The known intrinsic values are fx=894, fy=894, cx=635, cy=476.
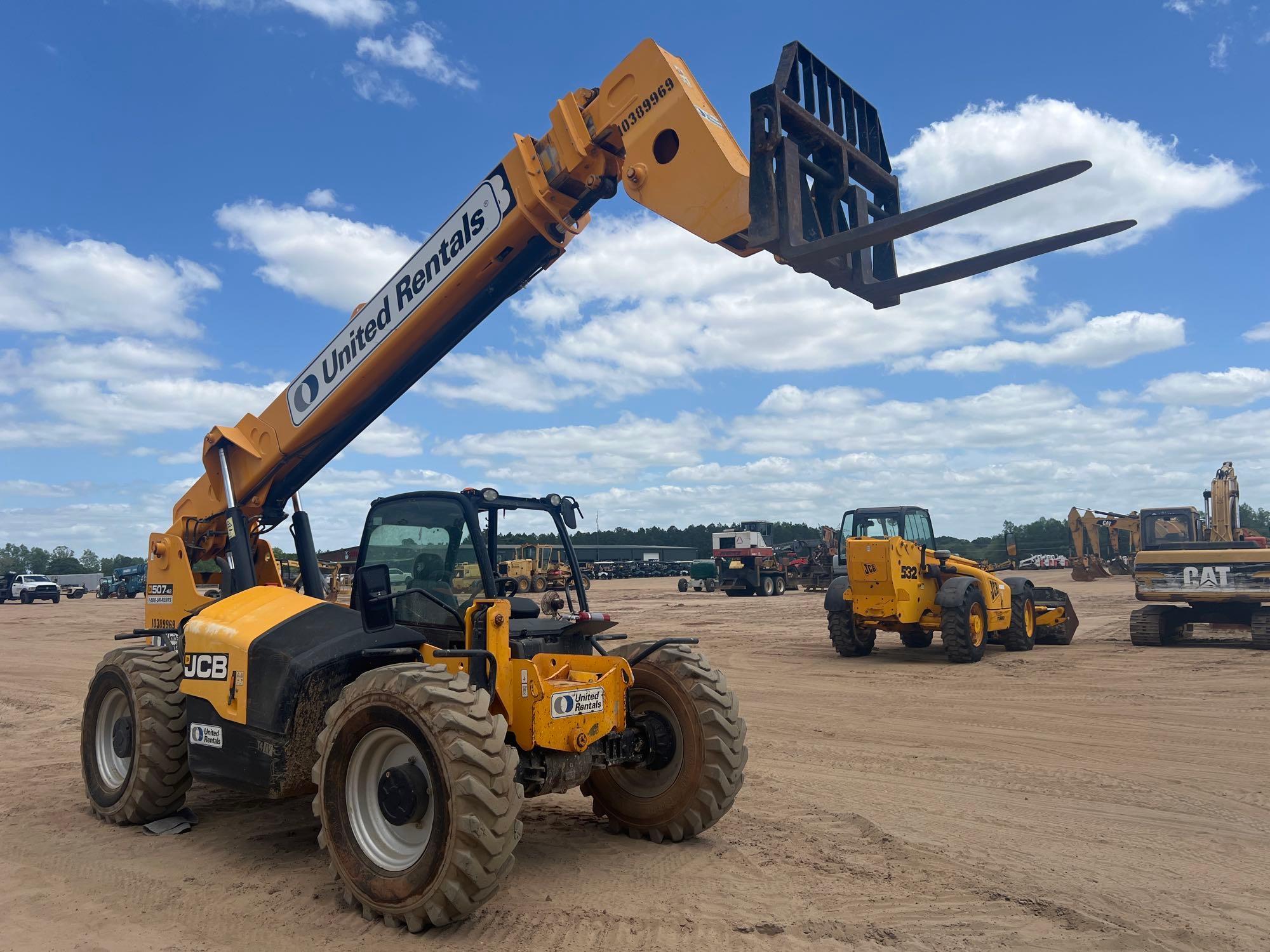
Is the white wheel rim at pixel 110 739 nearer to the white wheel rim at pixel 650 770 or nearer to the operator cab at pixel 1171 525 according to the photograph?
the white wheel rim at pixel 650 770

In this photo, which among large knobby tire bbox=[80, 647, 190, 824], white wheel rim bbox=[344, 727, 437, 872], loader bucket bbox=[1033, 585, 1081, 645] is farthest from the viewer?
loader bucket bbox=[1033, 585, 1081, 645]

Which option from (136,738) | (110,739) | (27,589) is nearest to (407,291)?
(136,738)

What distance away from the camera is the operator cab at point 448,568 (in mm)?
5445

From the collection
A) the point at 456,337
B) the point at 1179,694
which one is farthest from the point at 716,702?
the point at 1179,694

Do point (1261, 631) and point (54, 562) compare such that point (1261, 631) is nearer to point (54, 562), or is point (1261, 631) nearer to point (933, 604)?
point (933, 604)

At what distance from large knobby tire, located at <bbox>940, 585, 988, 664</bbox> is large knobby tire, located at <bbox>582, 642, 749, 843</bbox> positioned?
9715 millimetres

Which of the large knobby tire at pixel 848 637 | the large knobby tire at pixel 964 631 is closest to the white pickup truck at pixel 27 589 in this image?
the large knobby tire at pixel 848 637

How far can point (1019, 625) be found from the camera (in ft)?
53.0

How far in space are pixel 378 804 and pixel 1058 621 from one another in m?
15.7

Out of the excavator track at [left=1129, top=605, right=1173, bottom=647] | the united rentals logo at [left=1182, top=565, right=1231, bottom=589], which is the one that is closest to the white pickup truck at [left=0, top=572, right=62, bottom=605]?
the excavator track at [left=1129, top=605, right=1173, bottom=647]

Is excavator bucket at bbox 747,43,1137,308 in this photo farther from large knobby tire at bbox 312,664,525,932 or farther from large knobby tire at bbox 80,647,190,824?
large knobby tire at bbox 80,647,190,824

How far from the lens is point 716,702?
18.4 ft

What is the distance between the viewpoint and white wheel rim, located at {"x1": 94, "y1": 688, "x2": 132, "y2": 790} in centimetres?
662

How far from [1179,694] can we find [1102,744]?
11.9 ft
